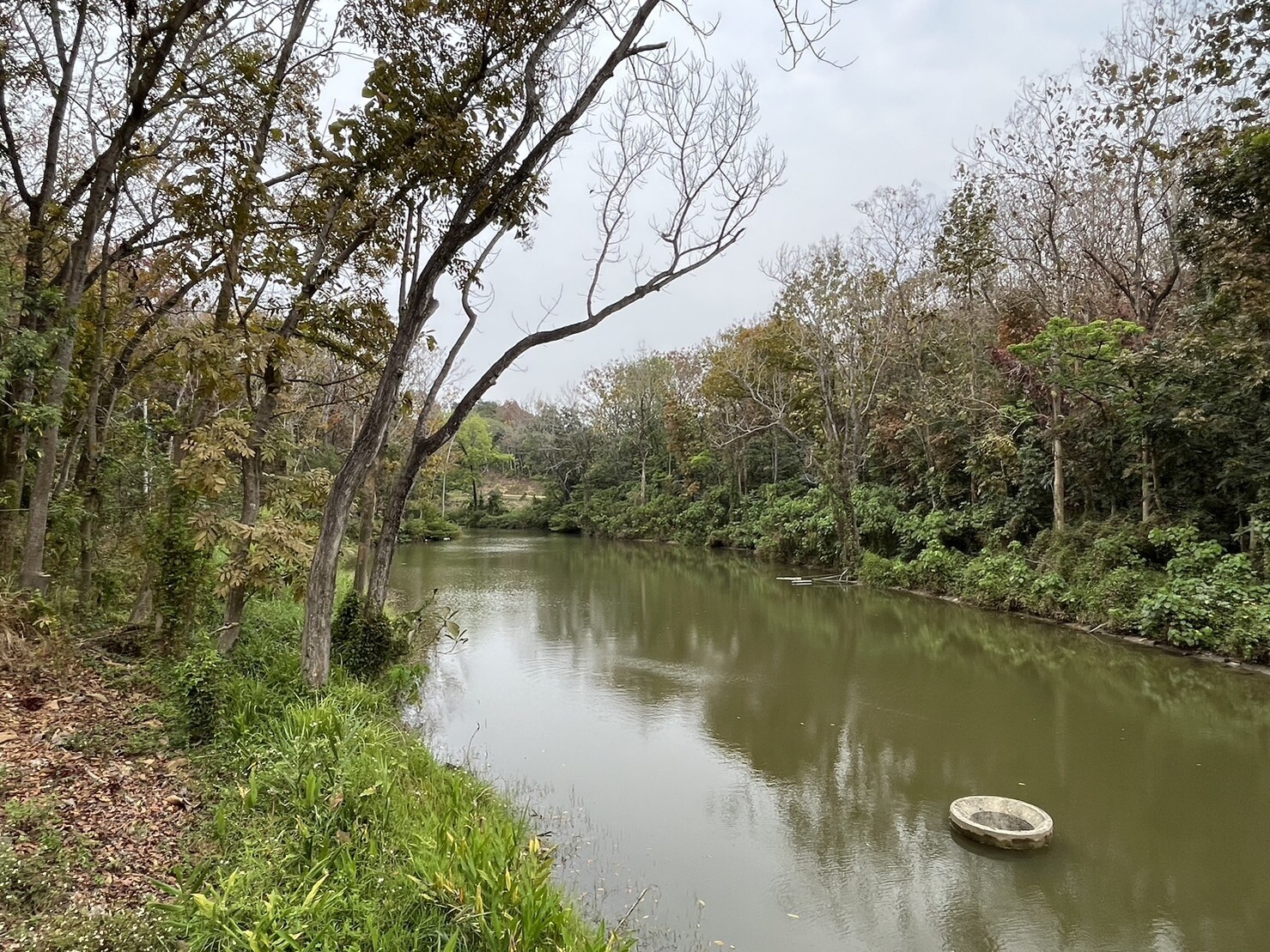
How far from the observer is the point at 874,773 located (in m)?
6.01

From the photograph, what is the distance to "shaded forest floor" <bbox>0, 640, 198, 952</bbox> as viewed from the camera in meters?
2.48

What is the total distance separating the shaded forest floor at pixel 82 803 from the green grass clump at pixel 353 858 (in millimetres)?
194

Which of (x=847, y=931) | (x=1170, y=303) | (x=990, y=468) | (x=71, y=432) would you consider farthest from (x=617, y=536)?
(x=847, y=931)

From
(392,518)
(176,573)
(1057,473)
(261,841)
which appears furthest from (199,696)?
(1057,473)

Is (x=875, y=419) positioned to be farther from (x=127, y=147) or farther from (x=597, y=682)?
(x=127, y=147)

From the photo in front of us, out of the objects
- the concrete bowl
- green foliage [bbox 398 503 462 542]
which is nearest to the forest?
the concrete bowl

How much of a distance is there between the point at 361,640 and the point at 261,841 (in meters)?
3.73

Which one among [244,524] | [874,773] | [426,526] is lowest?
[874,773]

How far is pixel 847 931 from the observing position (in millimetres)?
3863

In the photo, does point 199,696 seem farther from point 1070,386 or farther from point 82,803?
point 1070,386

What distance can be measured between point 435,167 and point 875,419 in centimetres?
1546

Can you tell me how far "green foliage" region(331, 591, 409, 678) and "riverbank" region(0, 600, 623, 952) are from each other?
1759mm

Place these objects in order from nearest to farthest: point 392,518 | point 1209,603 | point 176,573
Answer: point 176,573 → point 392,518 → point 1209,603

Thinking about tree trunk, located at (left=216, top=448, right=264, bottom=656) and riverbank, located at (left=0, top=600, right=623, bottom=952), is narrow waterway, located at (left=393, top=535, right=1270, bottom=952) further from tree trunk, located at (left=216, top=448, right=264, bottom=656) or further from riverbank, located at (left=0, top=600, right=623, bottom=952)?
tree trunk, located at (left=216, top=448, right=264, bottom=656)
